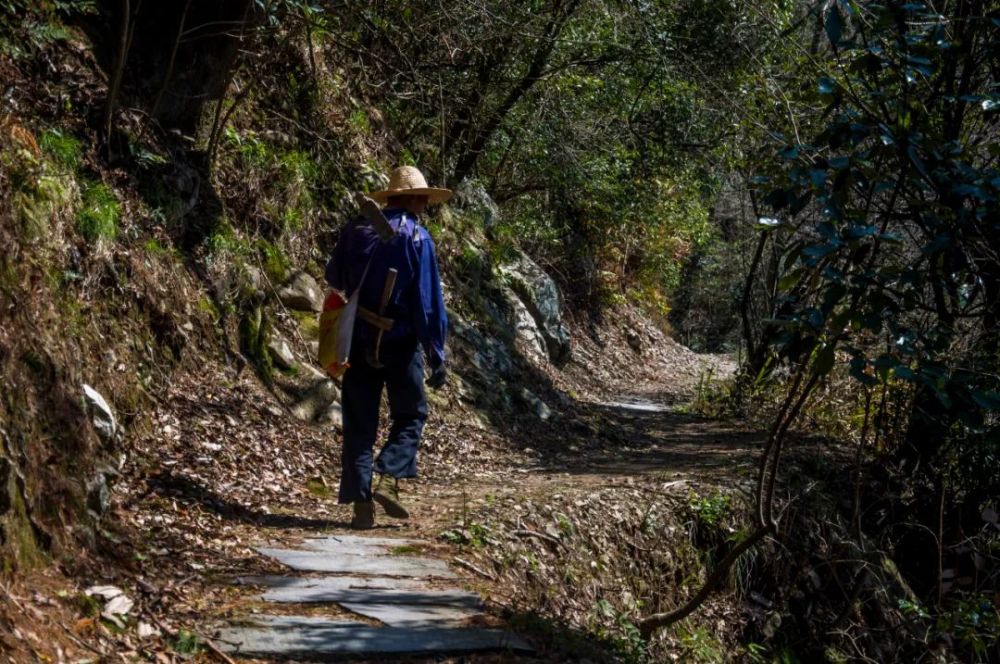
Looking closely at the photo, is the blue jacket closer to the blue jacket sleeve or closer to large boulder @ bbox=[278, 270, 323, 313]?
the blue jacket sleeve

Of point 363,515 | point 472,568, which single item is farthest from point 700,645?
point 363,515

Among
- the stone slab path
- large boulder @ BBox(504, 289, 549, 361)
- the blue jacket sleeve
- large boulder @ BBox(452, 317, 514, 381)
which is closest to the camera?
the stone slab path

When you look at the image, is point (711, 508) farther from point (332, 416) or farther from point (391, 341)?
point (391, 341)

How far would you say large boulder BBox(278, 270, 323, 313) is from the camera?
1009 centimetres

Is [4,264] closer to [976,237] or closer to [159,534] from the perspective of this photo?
[159,534]

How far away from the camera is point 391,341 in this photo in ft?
23.2

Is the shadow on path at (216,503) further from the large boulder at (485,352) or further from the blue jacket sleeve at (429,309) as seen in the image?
the large boulder at (485,352)

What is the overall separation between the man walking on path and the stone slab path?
59 cm

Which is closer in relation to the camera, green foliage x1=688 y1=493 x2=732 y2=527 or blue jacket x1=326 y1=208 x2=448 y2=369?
blue jacket x1=326 y1=208 x2=448 y2=369

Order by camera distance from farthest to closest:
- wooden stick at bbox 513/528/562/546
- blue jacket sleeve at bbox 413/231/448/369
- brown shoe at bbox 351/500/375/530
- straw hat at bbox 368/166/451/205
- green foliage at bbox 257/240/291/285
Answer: green foliage at bbox 257/240/291/285, wooden stick at bbox 513/528/562/546, straw hat at bbox 368/166/451/205, blue jacket sleeve at bbox 413/231/448/369, brown shoe at bbox 351/500/375/530

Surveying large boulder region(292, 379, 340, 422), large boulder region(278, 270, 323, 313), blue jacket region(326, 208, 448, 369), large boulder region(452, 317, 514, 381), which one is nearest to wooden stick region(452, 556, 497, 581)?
blue jacket region(326, 208, 448, 369)

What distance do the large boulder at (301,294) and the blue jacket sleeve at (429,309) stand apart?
313 centimetres

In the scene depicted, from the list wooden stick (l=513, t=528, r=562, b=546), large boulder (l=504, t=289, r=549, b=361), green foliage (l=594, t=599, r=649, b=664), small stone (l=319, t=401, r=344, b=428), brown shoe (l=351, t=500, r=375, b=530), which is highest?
large boulder (l=504, t=289, r=549, b=361)

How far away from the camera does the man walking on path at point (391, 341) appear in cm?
697
